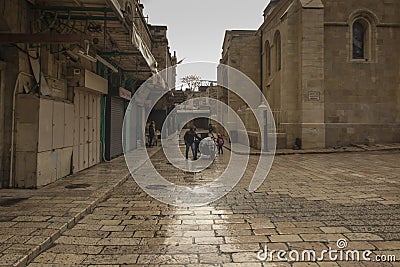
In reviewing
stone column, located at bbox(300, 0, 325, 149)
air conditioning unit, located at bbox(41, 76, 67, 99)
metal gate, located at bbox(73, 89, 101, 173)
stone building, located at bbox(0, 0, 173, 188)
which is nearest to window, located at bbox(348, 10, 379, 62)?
stone column, located at bbox(300, 0, 325, 149)

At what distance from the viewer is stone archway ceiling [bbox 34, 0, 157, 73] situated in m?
7.34

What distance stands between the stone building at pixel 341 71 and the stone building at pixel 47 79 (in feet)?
41.1

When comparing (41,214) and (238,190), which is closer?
(41,214)

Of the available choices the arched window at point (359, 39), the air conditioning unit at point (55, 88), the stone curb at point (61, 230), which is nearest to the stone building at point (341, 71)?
the arched window at point (359, 39)

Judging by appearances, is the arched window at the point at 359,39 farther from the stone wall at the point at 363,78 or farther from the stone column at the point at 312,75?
the stone column at the point at 312,75

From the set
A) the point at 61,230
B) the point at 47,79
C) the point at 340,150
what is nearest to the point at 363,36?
the point at 340,150

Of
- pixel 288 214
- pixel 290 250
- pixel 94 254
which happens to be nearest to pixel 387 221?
pixel 288 214

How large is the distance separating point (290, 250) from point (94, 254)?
7.83 ft

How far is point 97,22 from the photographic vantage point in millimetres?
8484

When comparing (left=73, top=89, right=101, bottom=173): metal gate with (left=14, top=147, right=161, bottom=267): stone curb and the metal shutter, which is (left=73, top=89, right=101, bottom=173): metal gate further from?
(left=14, top=147, right=161, bottom=267): stone curb

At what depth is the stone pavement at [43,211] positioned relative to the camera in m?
4.12

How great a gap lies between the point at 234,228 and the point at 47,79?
5.72m

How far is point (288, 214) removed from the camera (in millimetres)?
6051

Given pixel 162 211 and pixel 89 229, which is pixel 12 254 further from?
pixel 162 211
